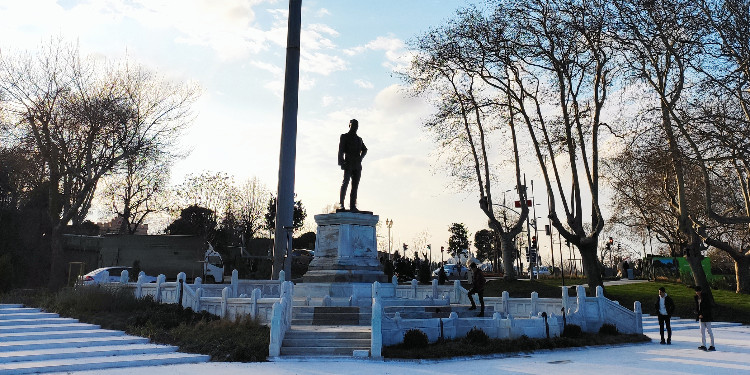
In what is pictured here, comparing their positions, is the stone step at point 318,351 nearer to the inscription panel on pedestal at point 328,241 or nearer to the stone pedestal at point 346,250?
the stone pedestal at point 346,250

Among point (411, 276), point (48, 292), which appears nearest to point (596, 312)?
point (411, 276)

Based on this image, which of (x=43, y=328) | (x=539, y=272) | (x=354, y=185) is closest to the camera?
(x=43, y=328)

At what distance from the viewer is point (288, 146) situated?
83.1 ft

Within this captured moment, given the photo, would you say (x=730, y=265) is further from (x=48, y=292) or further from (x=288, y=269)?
(x=48, y=292)

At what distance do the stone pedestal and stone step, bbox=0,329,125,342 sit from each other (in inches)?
251

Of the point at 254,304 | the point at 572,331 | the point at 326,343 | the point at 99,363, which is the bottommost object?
the point at 99,363

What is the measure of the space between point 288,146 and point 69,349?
1407cm

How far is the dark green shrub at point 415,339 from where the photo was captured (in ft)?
42.4

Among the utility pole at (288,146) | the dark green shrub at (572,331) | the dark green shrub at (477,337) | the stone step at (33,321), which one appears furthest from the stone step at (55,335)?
the dark green shrub at (572,331)

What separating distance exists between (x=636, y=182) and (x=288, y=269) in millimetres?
27820

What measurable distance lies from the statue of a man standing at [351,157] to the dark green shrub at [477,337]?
785 cm

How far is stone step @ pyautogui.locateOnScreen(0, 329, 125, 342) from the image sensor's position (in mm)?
14023

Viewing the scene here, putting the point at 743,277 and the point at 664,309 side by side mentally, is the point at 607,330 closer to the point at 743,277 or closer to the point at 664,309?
the point at 664,309

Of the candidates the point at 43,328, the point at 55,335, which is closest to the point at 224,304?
the point at 55,335
